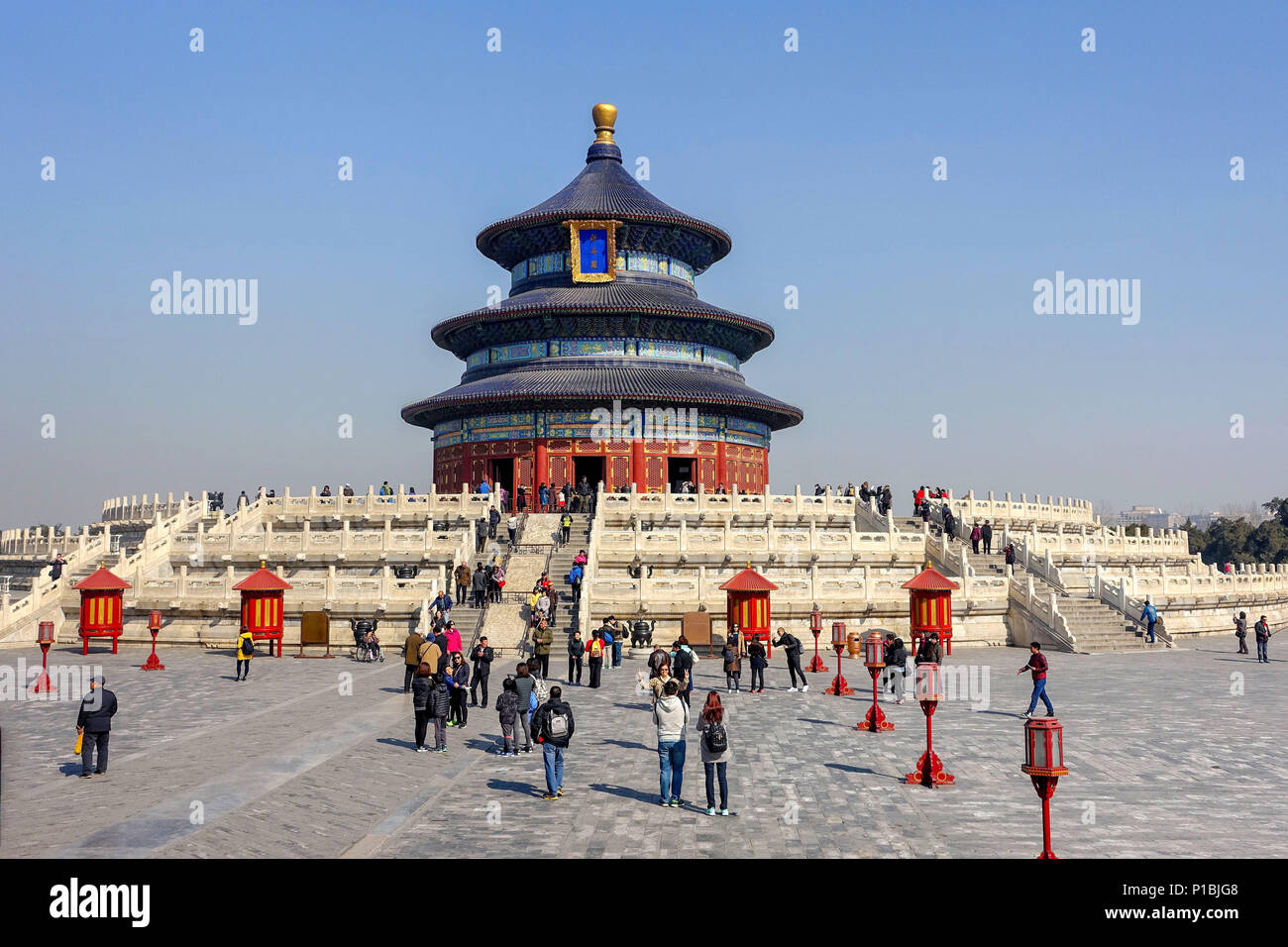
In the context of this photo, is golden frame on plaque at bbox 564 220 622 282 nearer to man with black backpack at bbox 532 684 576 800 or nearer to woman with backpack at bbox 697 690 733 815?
man with black backpack at bbox 532 684 576 800

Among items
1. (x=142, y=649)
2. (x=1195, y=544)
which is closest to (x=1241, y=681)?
(x=142, y=649)

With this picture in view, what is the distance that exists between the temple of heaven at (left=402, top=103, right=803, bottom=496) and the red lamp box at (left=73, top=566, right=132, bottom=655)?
75.1 ft

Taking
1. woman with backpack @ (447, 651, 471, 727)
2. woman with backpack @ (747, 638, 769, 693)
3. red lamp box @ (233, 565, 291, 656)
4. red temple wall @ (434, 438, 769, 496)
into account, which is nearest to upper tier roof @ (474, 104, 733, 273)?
red temple wall @ (434, 438, 769, 496)

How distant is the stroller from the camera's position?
28422 mm

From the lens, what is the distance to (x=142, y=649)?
3097 cm

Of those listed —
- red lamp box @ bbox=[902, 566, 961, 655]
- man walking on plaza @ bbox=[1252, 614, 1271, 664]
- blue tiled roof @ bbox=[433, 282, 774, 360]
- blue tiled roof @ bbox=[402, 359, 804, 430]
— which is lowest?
man walking on plaza @ bbox=[1252, 614, 1271, 664]

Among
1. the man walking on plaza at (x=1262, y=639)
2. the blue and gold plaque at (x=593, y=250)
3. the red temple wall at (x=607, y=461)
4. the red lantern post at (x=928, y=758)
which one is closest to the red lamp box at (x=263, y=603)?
the red lantern post at (x=928, y=758)

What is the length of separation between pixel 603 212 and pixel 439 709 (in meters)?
42.4

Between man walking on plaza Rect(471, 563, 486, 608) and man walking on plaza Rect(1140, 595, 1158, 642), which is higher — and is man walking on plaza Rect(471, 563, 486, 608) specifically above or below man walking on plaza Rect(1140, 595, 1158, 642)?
above

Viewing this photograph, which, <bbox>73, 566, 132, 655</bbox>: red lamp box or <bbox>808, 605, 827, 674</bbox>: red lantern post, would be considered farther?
<bbox>73, 566, 132, 655</bbox>: red lamp box

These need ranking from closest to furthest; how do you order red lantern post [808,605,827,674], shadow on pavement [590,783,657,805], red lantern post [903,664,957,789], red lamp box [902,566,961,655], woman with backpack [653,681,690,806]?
woman with backpack [653,681,690,806], shadow on pavement [590,783,657,805], red lantern post [903,664,957,789], red lantern post [808,605,827,674], red lamp box [902,566,961,655]
